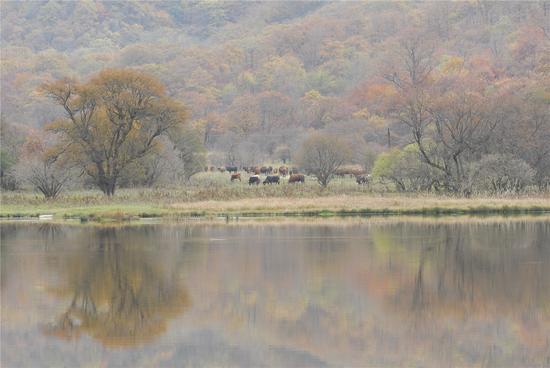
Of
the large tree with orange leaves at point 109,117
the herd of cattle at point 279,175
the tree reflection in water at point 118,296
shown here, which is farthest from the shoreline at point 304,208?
the herd of cattle at point 279,175

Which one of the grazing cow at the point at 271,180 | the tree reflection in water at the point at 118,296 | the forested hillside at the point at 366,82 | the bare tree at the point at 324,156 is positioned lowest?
the tree reflection in water at the point at 118,296

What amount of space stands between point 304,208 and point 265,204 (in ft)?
7.83

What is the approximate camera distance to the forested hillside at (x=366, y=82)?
2221 inches

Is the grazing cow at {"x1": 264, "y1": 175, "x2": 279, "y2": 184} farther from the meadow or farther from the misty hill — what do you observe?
the misty hill

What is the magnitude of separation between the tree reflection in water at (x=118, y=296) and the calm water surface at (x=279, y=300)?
0.04 meters

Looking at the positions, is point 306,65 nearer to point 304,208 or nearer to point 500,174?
point 500,174

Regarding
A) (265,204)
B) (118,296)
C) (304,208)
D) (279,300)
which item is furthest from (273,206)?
(279,300)

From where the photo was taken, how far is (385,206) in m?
44.8

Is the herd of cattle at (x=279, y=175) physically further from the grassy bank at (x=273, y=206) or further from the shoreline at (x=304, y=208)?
the shoreline at (x=304, y=208)

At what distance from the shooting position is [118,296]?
20.8 metres

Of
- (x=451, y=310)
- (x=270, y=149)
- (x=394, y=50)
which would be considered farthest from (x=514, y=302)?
(x=394, y=50)

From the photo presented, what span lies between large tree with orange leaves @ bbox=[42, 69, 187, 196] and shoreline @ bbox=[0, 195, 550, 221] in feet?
30.6

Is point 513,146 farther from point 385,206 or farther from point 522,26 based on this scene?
point 522,26

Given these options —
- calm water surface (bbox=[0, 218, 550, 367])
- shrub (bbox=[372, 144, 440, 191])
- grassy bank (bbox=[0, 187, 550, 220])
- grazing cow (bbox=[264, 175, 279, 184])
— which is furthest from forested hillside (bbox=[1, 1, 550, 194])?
calm water surface (bbox=[0, 218, 550, 367])
